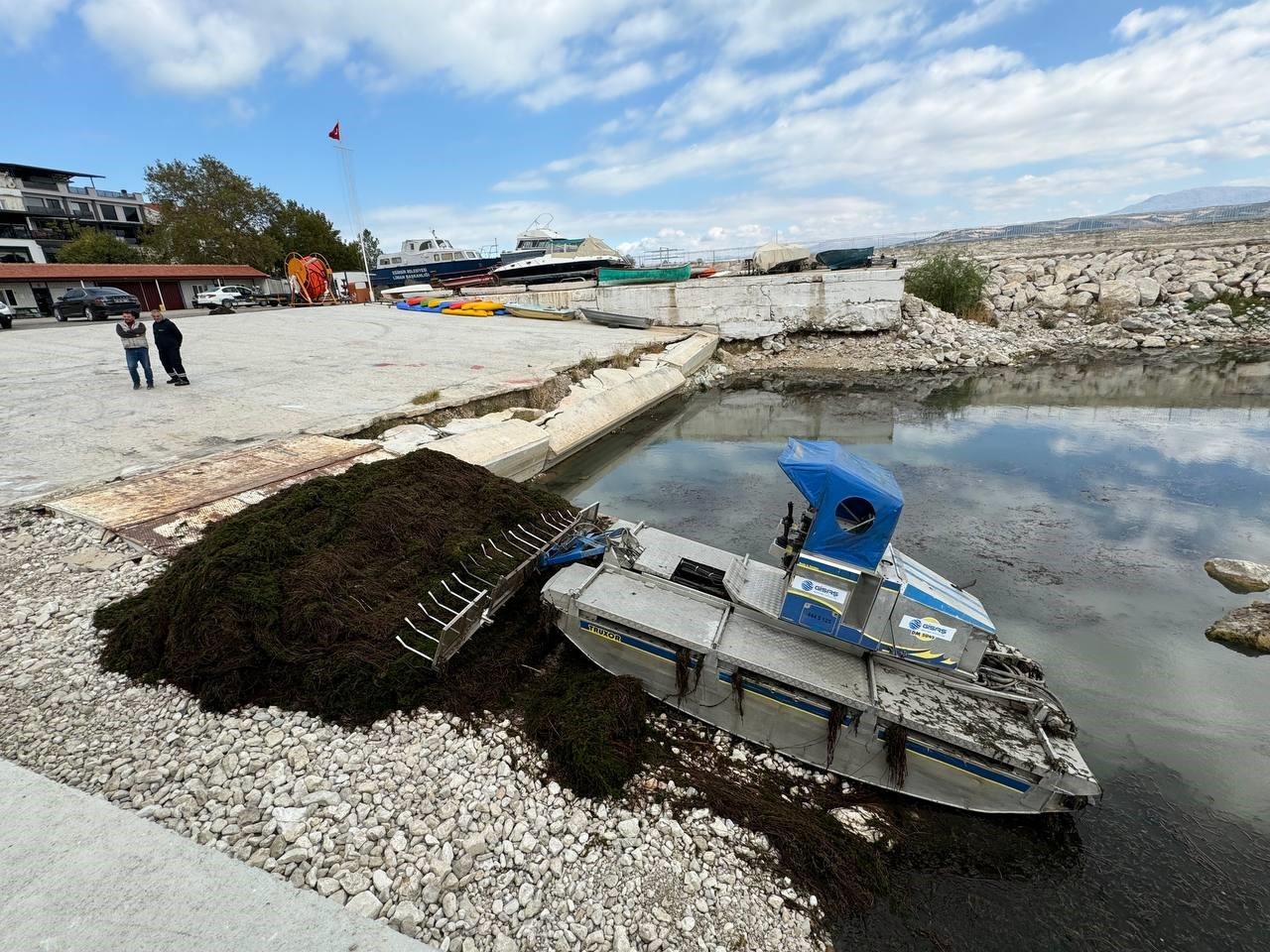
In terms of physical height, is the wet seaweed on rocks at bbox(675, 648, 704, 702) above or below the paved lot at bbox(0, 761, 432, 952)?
below

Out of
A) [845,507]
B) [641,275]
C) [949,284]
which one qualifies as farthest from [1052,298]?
[845,507]

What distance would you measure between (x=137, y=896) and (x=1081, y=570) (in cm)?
1049

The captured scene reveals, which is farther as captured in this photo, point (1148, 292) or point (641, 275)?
point (641, 275)

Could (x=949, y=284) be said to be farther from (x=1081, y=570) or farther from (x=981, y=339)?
(x=1081, y=570)

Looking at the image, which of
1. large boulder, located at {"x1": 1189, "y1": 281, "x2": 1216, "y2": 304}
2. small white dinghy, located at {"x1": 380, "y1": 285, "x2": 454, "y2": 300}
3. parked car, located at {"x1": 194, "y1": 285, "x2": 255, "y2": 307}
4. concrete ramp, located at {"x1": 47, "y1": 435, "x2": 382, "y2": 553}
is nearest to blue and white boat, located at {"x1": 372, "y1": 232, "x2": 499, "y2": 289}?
small white dinghy, located at {"x1": 380, "y1": 285, "x2": 454, "y2": 300}

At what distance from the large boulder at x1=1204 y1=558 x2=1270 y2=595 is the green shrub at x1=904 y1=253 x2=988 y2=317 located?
24085 millimetres

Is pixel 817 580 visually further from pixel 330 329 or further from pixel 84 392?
pixel 330 329

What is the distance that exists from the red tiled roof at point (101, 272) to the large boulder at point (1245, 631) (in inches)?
1674

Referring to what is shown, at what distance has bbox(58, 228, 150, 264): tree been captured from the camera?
3994cm

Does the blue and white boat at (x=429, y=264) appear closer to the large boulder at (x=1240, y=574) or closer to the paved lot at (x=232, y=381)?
the paved lot at (x=232, y=381)

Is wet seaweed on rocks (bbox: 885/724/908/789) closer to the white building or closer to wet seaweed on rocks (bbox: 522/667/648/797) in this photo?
wet seaweed on rocks (bbox: 522/667/648/797)

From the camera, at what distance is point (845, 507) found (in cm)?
445

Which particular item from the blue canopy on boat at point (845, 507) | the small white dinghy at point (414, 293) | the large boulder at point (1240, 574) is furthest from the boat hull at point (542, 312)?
the blue canopy on boat at point (845, 507)

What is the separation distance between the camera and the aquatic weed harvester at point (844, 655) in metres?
4.20
